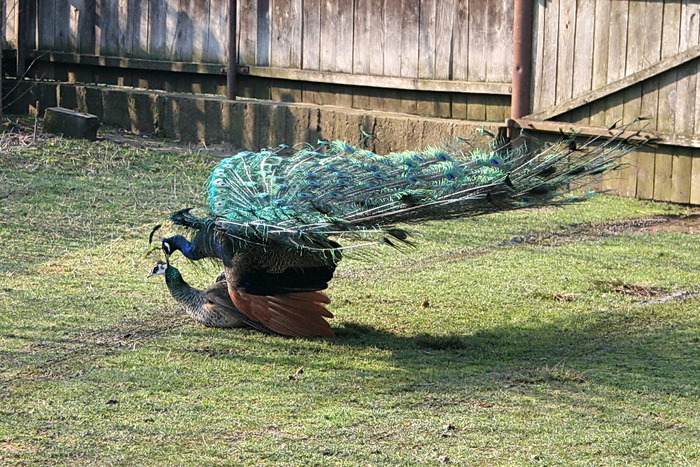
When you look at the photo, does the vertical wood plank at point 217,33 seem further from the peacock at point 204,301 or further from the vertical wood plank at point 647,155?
the peacock at point 204,301

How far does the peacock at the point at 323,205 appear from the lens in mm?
5805

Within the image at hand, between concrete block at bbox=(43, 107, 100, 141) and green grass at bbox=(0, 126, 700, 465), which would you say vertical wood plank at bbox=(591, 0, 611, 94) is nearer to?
green grass at bbox=(0, 126, 700, 465)

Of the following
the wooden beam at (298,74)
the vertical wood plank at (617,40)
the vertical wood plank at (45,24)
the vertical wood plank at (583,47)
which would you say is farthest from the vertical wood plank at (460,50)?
the vertical wood plank at (45,24)

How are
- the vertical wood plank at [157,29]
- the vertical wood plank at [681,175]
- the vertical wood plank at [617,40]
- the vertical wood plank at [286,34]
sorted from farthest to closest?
the vertical wood plank at [157,29] < the vertical wood plank at [286,34] < the vertical wood plank at [617,40] < the vertical wood plank at [681,175]

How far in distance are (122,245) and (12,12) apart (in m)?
8.57

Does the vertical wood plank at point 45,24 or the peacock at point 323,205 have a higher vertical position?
the vertical wood plank at point 45,24

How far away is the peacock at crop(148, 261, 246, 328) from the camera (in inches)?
250

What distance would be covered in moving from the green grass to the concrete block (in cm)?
331

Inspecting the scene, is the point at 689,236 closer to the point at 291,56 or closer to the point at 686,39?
the point at 686,39

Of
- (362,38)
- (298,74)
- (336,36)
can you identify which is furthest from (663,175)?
(298,74)

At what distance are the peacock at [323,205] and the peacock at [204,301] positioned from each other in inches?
6.4

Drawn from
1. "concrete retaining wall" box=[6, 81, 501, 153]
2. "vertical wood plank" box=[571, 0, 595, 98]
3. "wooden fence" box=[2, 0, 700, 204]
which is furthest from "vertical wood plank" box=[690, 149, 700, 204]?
"concrete retaining wall" box=[6, 81, 501, 153]

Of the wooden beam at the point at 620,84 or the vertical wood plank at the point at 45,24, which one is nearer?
the wooden beam at the point at 620,84

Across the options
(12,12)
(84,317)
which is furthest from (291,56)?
(84,317)
